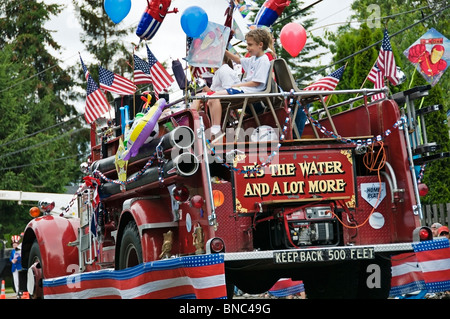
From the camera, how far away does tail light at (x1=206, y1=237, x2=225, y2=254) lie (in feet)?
25.0

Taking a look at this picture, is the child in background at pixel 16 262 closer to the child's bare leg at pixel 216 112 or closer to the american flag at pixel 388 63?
the child's bare leg at pixel 216 112

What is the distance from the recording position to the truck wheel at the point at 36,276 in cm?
1104

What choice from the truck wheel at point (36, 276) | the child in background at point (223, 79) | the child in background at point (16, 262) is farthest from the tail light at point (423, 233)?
the child in background at point (16, 262)

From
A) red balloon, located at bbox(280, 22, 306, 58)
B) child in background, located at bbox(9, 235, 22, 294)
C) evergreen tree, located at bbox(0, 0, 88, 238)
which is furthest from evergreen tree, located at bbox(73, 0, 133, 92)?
red balloon, located at bbox(280, 22, 306, 58)

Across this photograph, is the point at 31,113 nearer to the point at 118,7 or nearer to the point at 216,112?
the point at 118,7

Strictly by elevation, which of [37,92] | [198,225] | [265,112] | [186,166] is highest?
[37,92]

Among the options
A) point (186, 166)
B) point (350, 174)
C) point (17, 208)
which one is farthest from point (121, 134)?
point (17, 208)

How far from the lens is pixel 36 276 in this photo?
11086 mm

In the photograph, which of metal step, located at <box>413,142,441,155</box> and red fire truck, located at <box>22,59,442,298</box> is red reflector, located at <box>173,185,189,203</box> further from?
metal step, located at <box>413,142,441,155</box>

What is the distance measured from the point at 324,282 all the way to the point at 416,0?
117ft

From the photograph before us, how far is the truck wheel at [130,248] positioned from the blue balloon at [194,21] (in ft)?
7.03

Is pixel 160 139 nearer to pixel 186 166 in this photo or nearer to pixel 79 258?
pixel 186 166

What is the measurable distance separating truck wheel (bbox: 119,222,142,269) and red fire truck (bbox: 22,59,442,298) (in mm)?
18
